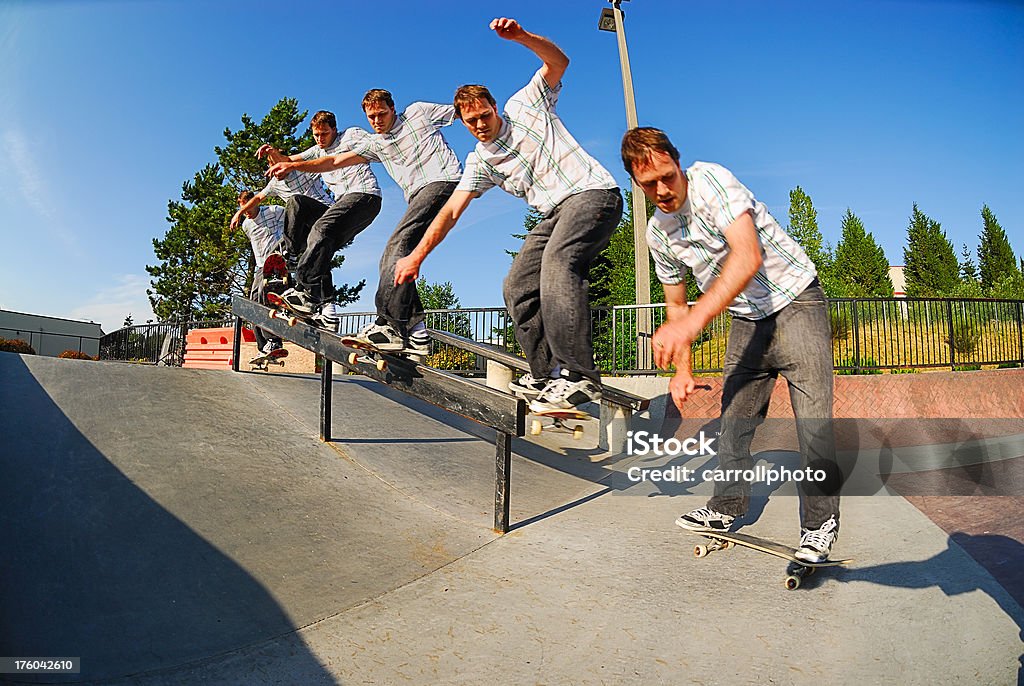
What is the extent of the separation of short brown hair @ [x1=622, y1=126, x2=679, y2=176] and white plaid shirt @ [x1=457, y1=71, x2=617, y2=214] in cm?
94

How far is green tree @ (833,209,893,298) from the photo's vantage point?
177ft

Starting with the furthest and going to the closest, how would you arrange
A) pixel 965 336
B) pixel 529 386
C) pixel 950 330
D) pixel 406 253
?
pixel 965 336
pixel 950 330
pixel 406 253
pixel 529 386

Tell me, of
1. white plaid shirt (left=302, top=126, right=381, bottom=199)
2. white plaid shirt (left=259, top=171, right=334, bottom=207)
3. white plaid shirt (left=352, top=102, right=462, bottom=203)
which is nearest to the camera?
white plaid shirt (left=352, top=102, right=462, bottom=203)

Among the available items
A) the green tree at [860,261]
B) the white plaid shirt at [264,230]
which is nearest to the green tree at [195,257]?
the white plaid shirt at [264,230]

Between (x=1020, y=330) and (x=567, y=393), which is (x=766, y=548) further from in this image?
(x=1020, y=330)

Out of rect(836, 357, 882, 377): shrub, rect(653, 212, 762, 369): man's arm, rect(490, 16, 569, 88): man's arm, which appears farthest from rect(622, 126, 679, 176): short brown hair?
rect(836, 357, 882, 377): shrub

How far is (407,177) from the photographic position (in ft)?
17.0

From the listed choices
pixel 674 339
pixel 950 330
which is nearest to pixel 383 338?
pixel 674 339

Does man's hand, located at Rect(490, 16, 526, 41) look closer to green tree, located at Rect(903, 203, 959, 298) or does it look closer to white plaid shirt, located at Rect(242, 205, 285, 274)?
white plaid shirt, located at Rect(242, 205, 285, 274)

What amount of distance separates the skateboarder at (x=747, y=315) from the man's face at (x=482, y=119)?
1426mm

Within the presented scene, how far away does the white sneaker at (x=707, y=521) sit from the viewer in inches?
113

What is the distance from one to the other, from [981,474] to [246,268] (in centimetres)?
3052

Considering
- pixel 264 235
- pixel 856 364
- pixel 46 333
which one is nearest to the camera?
pixel 264 235

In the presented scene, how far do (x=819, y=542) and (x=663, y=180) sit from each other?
177 cm
